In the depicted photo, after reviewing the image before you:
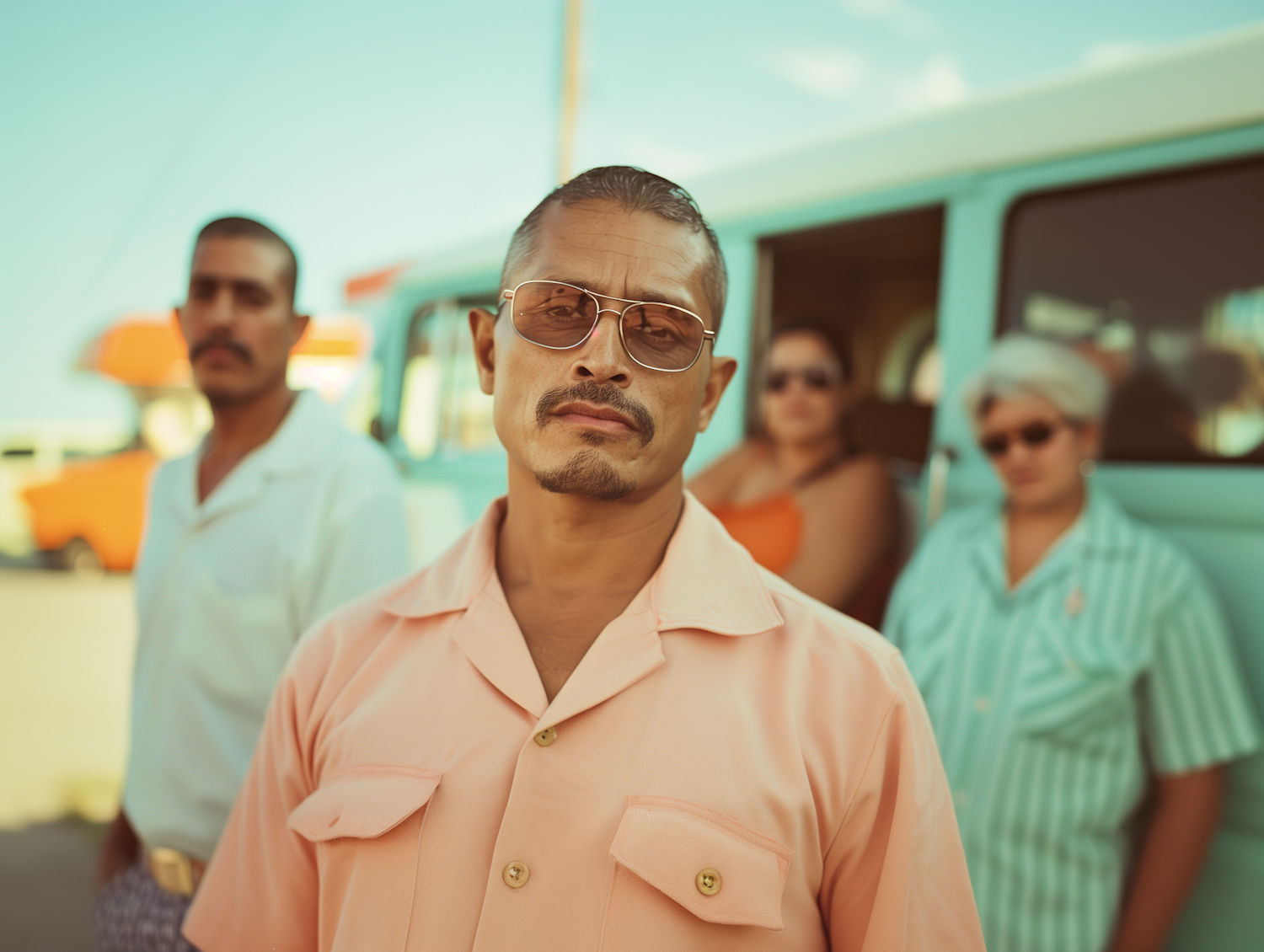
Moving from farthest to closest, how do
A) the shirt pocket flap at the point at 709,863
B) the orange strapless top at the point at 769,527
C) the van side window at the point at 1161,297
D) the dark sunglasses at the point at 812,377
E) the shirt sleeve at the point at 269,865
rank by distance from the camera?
the dark sunglasses at the point at 812,377 < the orange strapless top at the point at 769,527 < the van side window at the point at 1161,297 < the shirt sleeve at the point at 269,865 < the shirt pocket flap at the point at 709,863

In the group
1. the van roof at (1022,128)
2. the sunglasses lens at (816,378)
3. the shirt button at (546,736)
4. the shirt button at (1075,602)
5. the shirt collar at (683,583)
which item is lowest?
the shirt button at (546,736)

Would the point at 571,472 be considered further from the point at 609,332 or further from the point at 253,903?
the point at 253,903

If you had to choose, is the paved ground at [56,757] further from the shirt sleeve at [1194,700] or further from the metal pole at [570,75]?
the metal pole at [570,75]

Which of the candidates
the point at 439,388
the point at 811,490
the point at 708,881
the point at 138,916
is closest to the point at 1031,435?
the point at 811,490

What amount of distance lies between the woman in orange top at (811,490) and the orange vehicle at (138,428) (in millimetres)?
1244

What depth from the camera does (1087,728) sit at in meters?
2.00

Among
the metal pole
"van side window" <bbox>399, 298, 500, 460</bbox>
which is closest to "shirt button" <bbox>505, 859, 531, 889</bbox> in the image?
"van side window" <bbox>399, 298, 500, 460</bbox>

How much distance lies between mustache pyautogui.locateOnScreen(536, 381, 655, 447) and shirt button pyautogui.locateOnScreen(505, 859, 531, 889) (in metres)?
0.51

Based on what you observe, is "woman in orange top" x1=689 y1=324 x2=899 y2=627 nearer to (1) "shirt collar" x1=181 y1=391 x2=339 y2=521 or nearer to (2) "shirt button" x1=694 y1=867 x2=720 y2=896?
(1) "shirt collar" x1=181 y1=391 x2=339 y2=521

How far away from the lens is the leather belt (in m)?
1.75

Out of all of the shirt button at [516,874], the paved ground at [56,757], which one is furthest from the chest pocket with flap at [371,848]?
the paved ground at [56,757]

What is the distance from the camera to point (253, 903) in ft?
4.17

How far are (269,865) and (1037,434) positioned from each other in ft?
6.24

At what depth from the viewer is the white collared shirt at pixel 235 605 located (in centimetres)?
176
